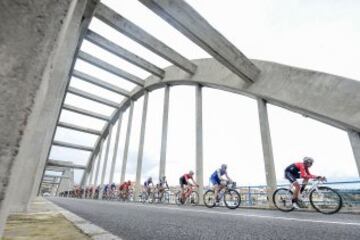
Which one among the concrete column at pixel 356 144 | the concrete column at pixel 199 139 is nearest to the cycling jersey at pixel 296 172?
the concrete column at pixel 356 144

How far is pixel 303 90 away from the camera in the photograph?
862cm

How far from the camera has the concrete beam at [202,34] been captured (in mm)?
7219

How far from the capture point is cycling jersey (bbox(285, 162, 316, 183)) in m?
5.82

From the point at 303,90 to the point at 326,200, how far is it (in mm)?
4630

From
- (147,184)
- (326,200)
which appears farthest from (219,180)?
(147,184)

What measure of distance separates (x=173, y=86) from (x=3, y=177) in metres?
16.7

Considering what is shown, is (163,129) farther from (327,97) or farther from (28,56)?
(28,56)

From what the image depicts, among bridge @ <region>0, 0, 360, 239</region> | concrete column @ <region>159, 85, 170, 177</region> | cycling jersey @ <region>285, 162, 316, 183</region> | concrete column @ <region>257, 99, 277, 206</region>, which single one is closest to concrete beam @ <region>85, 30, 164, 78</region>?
bridge @ <region>0, 0, 360, 239</region>

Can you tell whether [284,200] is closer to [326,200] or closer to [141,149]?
[326,200]

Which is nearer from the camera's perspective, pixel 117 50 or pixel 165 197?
pixel 117 50

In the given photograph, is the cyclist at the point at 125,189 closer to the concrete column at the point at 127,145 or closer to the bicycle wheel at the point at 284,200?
the concrete column at the point at 127,145

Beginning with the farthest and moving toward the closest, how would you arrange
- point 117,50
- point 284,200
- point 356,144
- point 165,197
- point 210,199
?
1. point 165,197
2. point 117,50
3. point 210,199
4. point 356,144
5. point 284,200

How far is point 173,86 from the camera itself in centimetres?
1697

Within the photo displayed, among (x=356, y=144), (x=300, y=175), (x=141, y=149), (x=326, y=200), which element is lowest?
(x=326, y=200)
